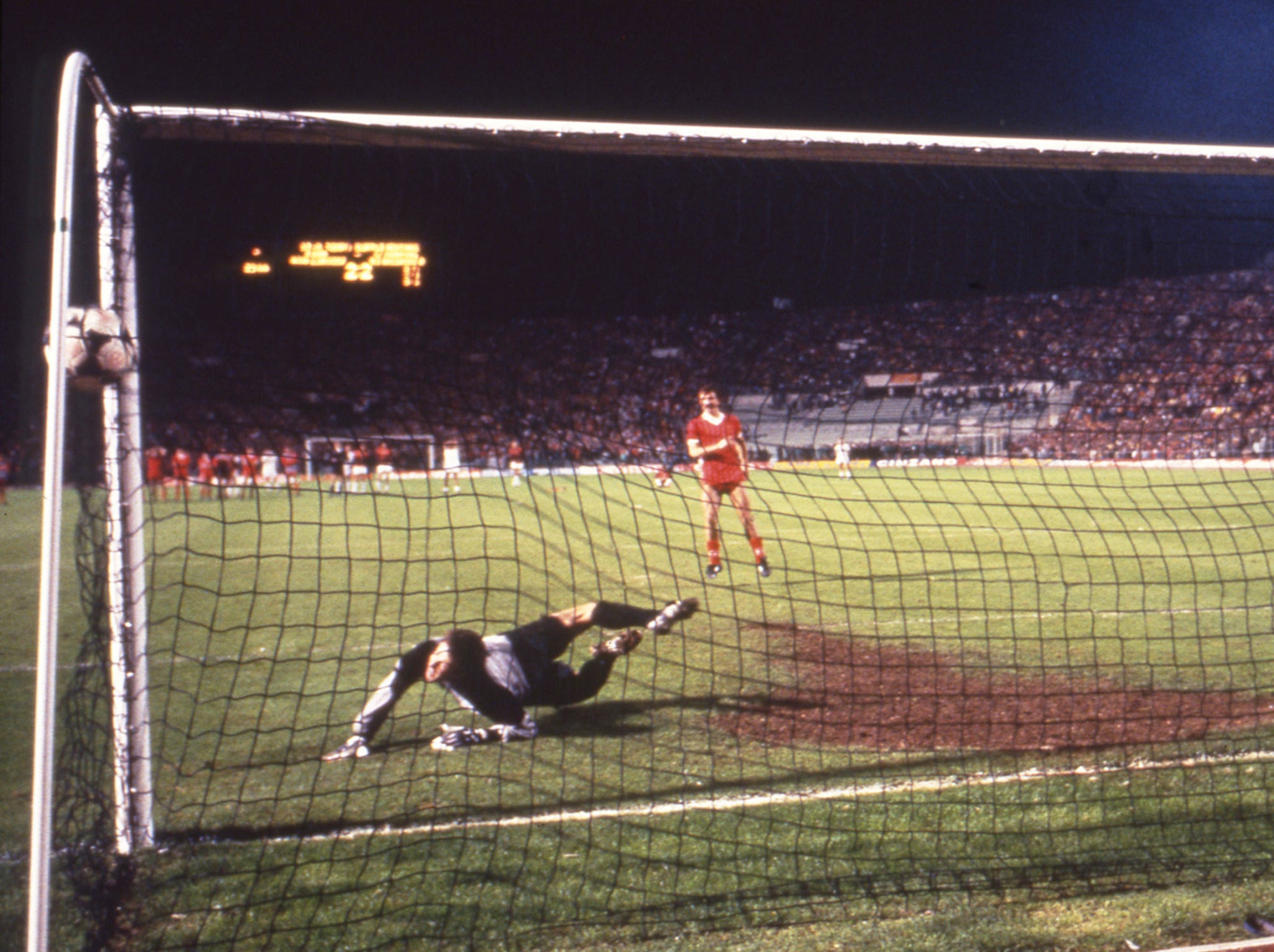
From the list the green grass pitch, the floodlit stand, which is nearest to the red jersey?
the green grass pitch

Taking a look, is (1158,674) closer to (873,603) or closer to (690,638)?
(873,603)

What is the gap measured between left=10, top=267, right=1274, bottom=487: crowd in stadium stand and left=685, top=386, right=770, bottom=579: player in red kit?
566 mm

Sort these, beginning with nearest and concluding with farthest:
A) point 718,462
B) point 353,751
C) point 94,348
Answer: point 94,348, point 353,751, point 718,462

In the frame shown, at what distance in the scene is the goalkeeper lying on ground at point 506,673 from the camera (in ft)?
14.1

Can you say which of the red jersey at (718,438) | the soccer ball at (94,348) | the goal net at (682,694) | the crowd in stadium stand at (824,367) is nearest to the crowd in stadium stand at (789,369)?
the crowd in stadium stand at (824,367)

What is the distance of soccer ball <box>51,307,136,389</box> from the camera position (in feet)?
9.16

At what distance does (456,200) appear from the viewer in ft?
83.0

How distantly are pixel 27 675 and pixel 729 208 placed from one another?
23688 millimetres

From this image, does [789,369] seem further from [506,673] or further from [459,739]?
[459,739]

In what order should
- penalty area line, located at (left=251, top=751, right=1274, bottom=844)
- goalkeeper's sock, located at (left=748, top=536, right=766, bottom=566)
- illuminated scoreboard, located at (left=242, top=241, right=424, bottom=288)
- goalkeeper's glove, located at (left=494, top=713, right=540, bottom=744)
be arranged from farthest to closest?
illuminated scoreboard, located at (left=242, top=241, right=424, bottom=288)
goalkeeper's sock, located at (left=748, top=536, right=766, bottom=566)
goalkeeper's glove, located at (left=494, top=713, right=540, bottom=744)
penalty area line, located at (left=251, top=751, right=1274, bottom=844)

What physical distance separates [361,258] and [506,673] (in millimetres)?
15686

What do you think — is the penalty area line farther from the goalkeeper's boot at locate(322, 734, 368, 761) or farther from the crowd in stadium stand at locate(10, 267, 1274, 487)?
the crowd in stadium stand at locate(10, 267, 1274, 487)

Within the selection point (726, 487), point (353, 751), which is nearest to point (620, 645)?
point (353, 751)

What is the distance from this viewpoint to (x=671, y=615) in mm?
5000
